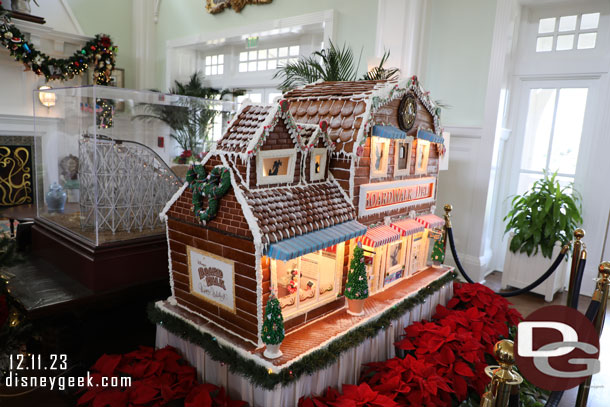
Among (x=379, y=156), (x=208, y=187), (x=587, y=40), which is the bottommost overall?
(x=208, y=187)

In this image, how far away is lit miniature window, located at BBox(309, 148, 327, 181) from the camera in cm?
310

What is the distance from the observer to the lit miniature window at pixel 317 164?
10.2ft

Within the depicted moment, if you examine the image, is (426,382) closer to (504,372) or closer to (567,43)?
(504,372)

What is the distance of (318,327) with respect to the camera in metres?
3.01

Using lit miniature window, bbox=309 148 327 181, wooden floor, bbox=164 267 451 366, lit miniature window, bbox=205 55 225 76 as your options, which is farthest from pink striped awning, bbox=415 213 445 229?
lit miniature window, bbox=205 55 225 76

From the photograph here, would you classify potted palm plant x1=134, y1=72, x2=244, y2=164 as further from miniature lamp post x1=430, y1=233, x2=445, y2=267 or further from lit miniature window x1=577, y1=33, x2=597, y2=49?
lit miniature window x1=577, y1=33, x2=597, y2=49

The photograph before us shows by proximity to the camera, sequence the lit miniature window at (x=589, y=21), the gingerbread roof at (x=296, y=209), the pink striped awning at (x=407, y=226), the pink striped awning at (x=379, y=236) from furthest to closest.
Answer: the lit miniature window at (x=589, y=21), the pink striped awning at (x=407, y=226), the pink striped awning at (x=379, y=236), the gingerbread roof at (x=296, y=209)

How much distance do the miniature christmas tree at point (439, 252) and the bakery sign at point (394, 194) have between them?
553mm

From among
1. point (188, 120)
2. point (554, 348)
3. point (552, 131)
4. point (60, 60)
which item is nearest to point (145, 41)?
point (60, 60)

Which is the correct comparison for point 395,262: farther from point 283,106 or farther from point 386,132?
point 283,106

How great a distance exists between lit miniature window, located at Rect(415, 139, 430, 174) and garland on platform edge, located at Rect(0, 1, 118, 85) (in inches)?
268

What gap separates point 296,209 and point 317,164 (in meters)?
0.52

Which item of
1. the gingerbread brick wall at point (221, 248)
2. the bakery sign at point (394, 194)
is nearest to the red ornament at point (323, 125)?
the bakery sign at point (394, 194)

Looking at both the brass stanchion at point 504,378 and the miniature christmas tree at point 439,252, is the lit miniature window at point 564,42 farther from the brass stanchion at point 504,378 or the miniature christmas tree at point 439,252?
the brass stanchion at point 504,378
